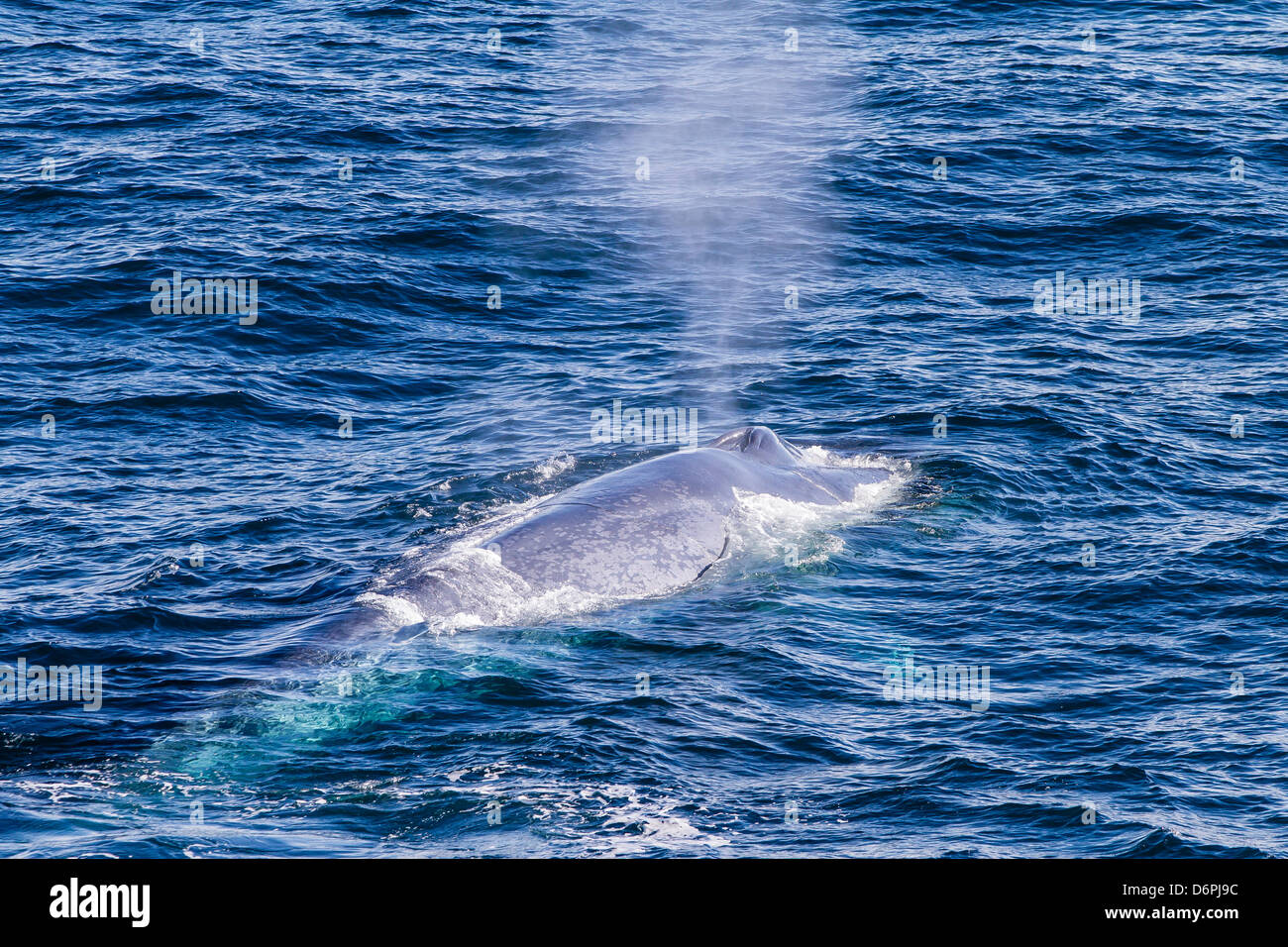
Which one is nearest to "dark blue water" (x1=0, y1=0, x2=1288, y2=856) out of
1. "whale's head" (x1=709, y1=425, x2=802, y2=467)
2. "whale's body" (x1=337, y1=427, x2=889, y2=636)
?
"whale's body" (x1=337, y1=427, x2=889, y2=636)

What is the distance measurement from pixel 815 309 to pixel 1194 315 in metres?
8.58

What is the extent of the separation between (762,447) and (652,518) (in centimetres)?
368

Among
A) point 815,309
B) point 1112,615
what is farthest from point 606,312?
point 1112,615

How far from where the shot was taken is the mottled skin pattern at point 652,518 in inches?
874

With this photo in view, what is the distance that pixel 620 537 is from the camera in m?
22.9

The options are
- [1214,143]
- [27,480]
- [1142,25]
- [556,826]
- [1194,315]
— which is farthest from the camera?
[1142,25]

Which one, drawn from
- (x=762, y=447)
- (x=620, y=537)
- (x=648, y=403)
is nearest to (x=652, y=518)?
(x=620, y=537)

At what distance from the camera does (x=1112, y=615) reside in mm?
22156

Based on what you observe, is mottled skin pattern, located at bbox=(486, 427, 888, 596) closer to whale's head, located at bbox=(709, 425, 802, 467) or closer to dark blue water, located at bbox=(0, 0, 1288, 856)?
whale's head, located at bbox=(709, 425, 802, 467)

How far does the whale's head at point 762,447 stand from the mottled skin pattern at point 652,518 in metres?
0.02

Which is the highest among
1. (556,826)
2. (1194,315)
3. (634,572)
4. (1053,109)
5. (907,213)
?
(1053,109)

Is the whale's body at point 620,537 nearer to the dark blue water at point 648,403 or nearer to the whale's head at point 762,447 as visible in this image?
the whale's head at point 762,447

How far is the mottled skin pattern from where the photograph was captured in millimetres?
22188

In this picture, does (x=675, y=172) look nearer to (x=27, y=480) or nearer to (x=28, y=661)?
(x=27, y=480)
